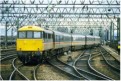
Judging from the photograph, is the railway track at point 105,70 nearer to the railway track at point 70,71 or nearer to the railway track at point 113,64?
the railway track at point 113,64

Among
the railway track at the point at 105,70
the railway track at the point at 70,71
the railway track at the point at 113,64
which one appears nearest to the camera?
the railway track at the point at 70,71

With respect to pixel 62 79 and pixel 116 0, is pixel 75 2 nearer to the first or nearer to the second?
pixel 116 0

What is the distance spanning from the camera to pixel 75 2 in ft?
113

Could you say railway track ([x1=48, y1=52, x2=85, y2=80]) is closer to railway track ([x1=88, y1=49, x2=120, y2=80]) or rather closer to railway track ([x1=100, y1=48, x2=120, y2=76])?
railway track ([x1=88, y1=49, x2=120, y2=80])

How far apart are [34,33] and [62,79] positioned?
22.0ft

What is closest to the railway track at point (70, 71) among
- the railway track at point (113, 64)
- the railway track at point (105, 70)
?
the railway track at point (105, 70)

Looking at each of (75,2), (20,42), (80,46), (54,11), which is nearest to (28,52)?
(20,42)

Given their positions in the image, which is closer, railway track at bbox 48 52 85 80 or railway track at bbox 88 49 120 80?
railway track at bbox 48 52 85 80

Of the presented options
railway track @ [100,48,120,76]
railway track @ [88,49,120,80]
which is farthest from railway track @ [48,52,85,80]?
railway track @ [100,48,120,76]

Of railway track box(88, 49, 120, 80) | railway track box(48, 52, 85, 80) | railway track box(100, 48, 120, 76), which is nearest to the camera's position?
railway track box(48, 52, 85, 80)

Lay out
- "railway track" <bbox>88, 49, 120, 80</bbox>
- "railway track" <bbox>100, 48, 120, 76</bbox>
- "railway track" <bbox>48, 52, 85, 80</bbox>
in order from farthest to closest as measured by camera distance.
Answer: "railway track" <bbox>100, 48, 120, 76</bbox> < "railway track" <bbox>88, 49, 120, 80</bbox> < "railway track" <bbox>48, 52, 85, 80</bbox>

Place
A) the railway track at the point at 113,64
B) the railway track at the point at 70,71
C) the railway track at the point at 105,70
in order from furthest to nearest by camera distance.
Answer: the railway track at the point at 113,64 < the railway track at the point at 105,70 < the railway track at the point at 70,71

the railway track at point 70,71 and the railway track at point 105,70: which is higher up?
the railway track at point 70,71

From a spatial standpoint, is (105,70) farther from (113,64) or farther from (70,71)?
(113,64)
